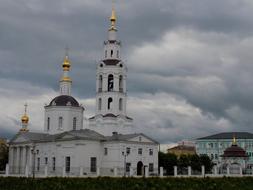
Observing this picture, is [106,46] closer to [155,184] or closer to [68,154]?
[68,154]

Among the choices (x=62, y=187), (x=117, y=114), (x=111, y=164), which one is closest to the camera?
(x=62, y=187)

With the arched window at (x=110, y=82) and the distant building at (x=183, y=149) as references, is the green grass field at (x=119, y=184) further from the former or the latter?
the distant building at (x=183, y=149)

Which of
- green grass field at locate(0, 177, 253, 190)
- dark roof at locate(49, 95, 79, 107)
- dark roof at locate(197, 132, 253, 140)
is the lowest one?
green grass field at locate(0, 177, 253, 190)

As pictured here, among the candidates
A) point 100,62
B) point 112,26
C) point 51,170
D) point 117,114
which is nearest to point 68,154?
point 51,170

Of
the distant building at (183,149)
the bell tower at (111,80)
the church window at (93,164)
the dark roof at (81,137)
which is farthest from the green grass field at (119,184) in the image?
the distant building at (183,149)

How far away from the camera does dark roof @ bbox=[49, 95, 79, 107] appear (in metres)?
62.3

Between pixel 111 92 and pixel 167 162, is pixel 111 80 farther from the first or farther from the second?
pixel 167 162

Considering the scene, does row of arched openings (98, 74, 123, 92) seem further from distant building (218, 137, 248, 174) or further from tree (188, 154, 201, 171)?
distant building (218, 137, 248, 174)

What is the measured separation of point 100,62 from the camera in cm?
6175

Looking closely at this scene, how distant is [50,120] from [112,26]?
1490cm

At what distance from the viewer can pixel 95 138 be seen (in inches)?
2221

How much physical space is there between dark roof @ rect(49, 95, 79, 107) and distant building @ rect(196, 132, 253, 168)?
114ft

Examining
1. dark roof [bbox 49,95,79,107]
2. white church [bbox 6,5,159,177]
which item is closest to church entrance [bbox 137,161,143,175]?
white church [bbox 6,5,159,177]

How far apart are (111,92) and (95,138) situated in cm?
685
